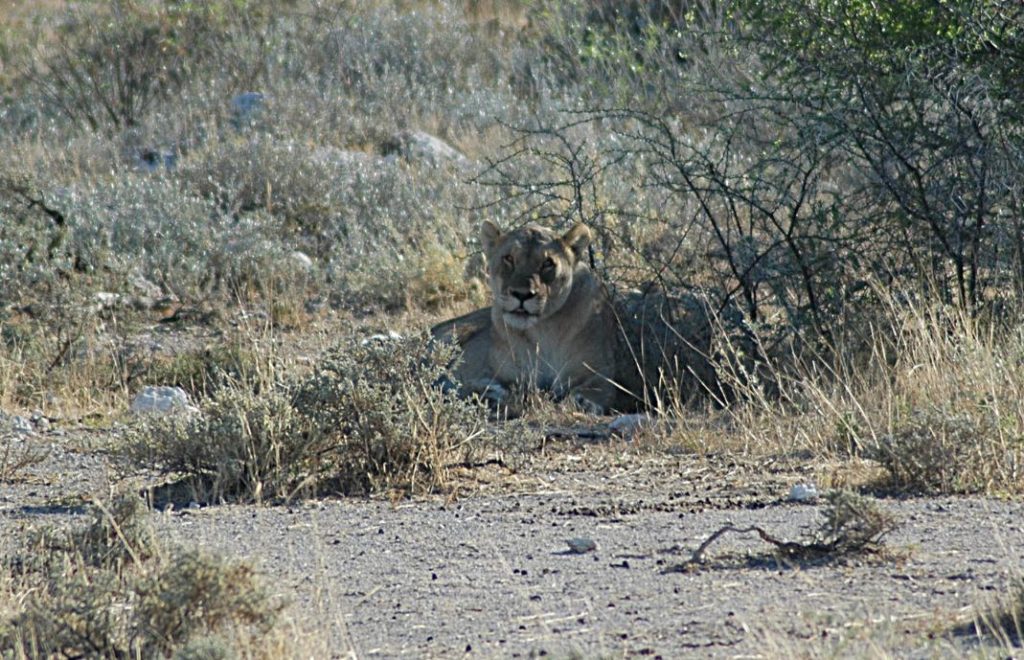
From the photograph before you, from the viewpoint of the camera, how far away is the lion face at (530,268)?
10695 millimetres

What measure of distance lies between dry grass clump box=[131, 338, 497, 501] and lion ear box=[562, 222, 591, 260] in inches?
129

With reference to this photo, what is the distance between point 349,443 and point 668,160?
3834mm

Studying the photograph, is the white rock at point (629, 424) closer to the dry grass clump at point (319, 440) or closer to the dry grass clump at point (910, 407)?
the dry grass clump at point (910, 407)

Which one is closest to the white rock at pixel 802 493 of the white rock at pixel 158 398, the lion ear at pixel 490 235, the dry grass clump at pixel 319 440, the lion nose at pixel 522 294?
the dry grass clump at pixel 319 440

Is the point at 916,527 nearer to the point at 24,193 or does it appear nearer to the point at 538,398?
the point at 538,398

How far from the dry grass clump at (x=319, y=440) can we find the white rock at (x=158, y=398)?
2.64 metres

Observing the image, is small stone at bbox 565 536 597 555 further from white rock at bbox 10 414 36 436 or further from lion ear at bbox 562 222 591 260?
lion ear at bbox 562 222 591 260

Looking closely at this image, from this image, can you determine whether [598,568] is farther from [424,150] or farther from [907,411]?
[424,150]

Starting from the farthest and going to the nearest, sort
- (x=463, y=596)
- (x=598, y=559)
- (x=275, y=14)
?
1. (x=275, y=14)
2. (x=598, y=559)
3. (x=463, y=596)

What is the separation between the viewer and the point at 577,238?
35.8ft

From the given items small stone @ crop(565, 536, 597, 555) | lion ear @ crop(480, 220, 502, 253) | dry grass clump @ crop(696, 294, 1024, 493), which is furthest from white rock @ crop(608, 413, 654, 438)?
small stone @ crop(565, 536, 597, 555)

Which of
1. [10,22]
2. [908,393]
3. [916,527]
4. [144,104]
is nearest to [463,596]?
[916,527]

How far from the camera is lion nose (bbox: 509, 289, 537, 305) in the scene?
10639mm

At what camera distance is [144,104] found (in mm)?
20281
